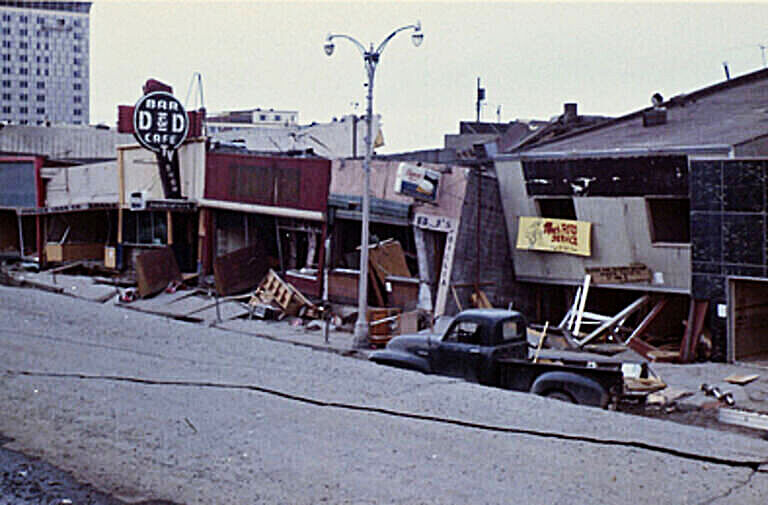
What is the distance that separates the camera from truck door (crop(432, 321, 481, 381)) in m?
16.2

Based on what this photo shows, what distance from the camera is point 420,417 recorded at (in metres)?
11.7

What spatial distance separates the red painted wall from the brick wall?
527 inches

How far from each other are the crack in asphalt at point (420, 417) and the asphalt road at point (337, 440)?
0.09 ft

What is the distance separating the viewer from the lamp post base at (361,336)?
2458cm

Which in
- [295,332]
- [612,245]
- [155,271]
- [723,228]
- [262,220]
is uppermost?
[723,228]

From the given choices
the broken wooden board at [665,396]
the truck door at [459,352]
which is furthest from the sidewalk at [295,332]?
the truck door at [459,352]

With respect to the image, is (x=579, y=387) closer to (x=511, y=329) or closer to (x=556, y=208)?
(x=511, y=329)

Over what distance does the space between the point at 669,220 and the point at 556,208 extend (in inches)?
149

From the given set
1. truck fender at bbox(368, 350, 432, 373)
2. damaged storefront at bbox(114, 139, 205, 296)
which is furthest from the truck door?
damaged storefront at bbox(114, 139, 205, 296)

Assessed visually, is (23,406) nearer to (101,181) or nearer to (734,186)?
(734,186)

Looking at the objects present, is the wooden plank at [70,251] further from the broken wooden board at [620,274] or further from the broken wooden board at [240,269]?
the broken wooden board at [620,274]

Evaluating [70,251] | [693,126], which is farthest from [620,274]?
[70,251]

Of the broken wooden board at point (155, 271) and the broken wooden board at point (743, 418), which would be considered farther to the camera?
the broken wooden board at point (155, 271)

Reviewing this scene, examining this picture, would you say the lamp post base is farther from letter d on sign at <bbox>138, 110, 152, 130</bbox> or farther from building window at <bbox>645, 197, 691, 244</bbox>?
letter d on sign at <bbox>138, 110, 152, 130</bbox>
